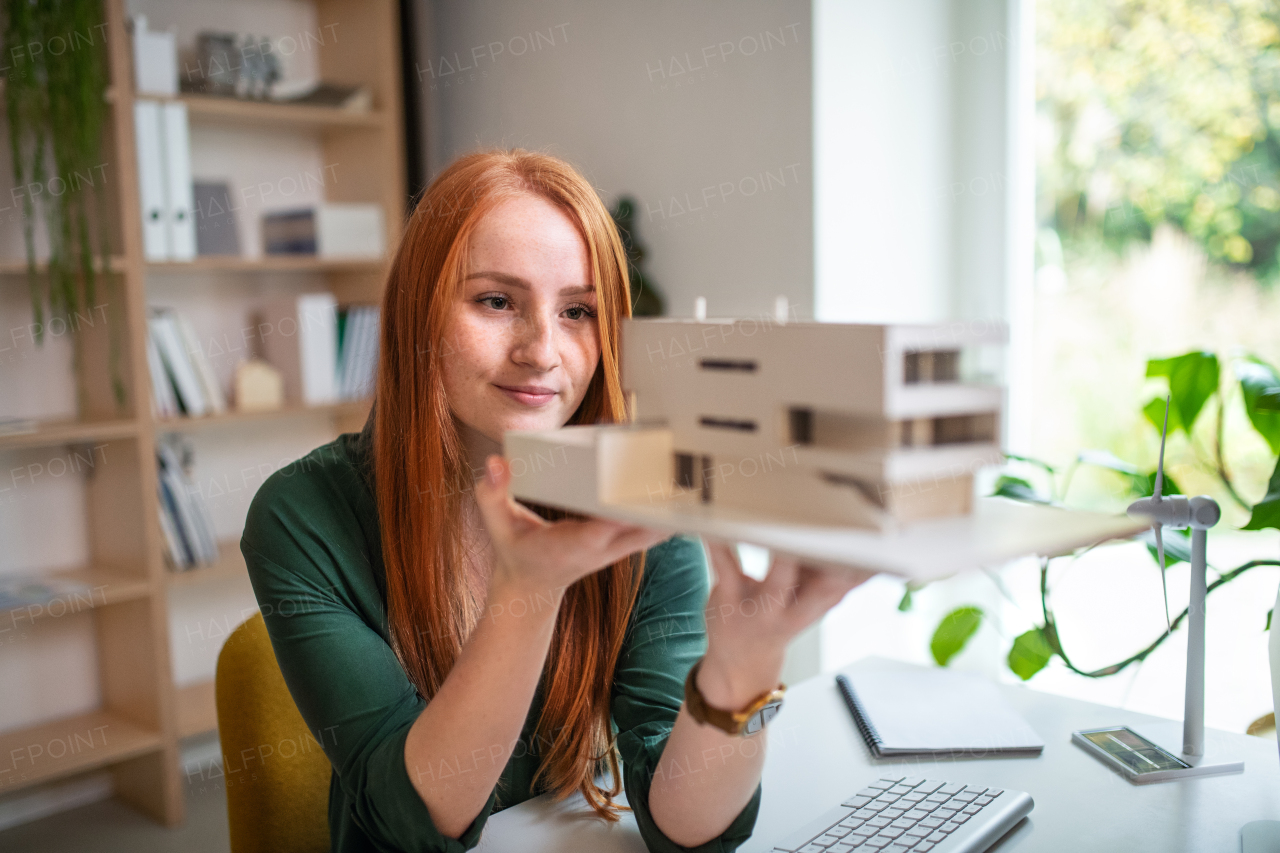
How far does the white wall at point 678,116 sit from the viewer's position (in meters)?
2.24

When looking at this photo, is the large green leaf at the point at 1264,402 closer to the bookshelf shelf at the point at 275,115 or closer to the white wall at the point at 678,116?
the white wall at the point at 678,116

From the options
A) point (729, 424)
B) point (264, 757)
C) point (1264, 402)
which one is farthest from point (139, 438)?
point (1264, 402)

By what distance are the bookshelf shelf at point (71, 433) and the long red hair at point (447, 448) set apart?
143cm

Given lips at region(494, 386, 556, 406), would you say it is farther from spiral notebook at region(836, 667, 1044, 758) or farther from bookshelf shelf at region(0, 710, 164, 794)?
bookshelf shelf at region(0, 710, 164, 794)

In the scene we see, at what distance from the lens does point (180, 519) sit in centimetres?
258

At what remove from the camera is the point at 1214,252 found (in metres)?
2.13

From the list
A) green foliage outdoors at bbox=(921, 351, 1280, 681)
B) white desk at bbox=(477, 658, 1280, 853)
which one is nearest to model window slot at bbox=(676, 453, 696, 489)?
white desk at bbox=(477, 658, 1280, 853)

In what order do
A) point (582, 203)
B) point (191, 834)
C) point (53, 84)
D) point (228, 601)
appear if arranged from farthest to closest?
point (228, 601), point (191, 834), point (53, 84), point (582, 203)

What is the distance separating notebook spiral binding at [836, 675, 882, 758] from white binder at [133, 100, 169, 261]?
1943 mm

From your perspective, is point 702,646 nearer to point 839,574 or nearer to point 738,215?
point 839,574

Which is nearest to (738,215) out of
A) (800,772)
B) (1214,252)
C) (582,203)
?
(1214,252)

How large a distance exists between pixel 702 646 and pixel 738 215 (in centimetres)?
128

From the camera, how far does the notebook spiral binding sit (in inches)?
50.6

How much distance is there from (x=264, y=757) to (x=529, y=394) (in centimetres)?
57
